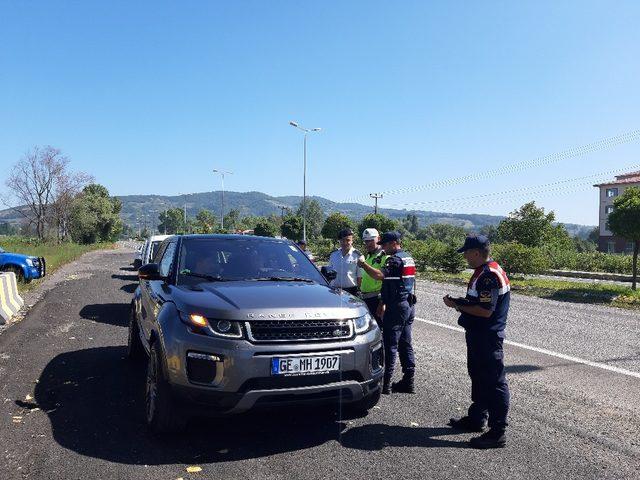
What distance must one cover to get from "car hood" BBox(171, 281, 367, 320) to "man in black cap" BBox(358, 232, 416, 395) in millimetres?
874

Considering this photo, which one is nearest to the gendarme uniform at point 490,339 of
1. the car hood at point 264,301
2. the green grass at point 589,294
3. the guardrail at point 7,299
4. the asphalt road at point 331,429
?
the asphalt road at point 331,429

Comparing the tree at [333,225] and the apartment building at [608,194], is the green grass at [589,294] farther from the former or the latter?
the apartment building at [608,194]

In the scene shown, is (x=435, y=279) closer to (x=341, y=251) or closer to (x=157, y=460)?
(x=341, y=251)

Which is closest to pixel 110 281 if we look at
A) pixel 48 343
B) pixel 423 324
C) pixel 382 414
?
pixel 48 343

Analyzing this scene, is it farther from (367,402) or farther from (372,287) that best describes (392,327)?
(367,402)

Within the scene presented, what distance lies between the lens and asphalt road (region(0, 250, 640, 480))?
12.3 feet

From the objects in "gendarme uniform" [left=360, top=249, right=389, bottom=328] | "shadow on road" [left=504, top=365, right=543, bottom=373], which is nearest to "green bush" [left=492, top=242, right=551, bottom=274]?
"shadow on road" [left=504, top=365, right=543, bottom=373]

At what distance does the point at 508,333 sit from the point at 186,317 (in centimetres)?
741

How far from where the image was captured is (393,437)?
4344mm

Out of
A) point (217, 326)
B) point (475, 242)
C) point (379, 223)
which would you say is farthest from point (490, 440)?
point (379, 223)

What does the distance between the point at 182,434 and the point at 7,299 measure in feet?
29.5

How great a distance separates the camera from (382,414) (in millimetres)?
4930

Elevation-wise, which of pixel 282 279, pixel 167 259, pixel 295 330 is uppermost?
pixel 167 259

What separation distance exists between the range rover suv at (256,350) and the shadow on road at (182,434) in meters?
0.24
